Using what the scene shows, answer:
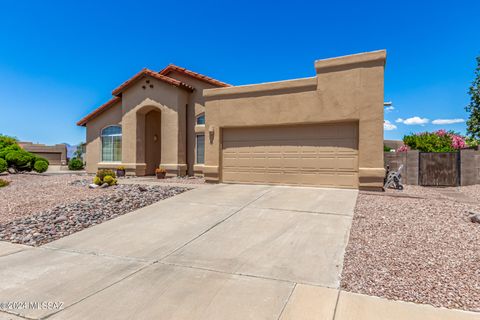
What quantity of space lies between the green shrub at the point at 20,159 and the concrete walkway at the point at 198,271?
15.8 metres

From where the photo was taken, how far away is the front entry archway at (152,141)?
18016mm

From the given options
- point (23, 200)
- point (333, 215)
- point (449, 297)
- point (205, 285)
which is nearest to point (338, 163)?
point (333, 215)

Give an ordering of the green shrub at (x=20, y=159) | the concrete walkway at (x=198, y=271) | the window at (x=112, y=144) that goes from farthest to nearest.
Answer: the window at (x=112, y=144)
the green shrub at (x=20, y=159)
the concrete walkway at (x=198, y=271)

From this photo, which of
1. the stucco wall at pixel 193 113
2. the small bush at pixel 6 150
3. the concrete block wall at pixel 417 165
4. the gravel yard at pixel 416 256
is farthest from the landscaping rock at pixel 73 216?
the small bush at pixel 6 150

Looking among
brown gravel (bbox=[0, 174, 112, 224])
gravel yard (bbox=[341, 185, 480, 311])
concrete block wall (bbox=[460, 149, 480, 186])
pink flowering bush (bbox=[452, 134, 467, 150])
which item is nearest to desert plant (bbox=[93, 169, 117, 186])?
brown gravel (bbox=[0, 174, 112, 224])

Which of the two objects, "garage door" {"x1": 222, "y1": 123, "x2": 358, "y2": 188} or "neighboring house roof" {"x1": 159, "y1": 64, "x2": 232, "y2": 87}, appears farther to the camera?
"neighboring house roof" {"x1": 159, "y1": 64, "x2": 232, "y2": 87}

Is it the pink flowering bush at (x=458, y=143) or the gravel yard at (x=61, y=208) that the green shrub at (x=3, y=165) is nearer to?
the gravel yard at (x=61, y=208)

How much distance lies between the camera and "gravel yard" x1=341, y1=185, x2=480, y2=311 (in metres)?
3.46

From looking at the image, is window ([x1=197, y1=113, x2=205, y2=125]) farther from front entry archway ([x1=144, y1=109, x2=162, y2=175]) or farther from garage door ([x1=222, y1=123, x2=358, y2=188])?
garage door ([x1=222, y1=123, x2=358, y2=188])

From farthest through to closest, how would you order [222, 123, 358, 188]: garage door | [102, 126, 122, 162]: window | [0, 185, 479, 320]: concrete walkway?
[102, 126, 122, 162]: window
[222, 123, 358, 188]: garage door
[0, 185, 479, 320]: concrete walkway

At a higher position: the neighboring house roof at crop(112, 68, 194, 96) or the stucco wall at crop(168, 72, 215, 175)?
the neighboring house roof at crop(112, 68, 194, 96)

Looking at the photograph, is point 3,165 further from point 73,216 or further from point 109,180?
point 73,216

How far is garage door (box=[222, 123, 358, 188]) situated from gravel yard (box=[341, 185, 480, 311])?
3.27m

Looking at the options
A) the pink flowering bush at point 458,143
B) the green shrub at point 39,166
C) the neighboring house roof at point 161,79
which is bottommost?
the green shrub at point 39,166
